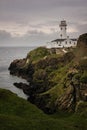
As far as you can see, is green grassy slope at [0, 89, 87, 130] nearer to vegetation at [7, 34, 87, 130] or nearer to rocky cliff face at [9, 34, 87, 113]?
vegetation at [7, 34, 87, 130]

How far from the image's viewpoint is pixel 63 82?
9919 centimetres

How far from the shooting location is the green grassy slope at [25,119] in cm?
4608

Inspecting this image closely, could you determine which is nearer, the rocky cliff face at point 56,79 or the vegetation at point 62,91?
the vegetation at point 62,91

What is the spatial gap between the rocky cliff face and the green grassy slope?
79.9ft

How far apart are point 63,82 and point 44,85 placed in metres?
17.5

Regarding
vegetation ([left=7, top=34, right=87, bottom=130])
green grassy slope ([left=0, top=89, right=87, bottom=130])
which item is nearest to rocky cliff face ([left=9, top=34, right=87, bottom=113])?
vegetation ([left=7, top=34, right=87, bottom=130])

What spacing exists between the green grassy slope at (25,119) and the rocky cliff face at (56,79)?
2434 centimetres

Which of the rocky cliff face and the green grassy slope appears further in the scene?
the rocky cliff face

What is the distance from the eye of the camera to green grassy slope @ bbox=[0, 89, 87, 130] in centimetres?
4608

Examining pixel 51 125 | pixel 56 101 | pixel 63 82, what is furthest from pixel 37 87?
pixel 51 125

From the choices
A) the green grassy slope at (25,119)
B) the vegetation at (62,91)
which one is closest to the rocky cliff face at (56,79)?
the vegetation at (62,91)

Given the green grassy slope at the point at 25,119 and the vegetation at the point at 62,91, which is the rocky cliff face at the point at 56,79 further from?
the green grassy slope at the point at 25,119

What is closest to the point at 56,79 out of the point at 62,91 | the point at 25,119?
the point at 62,91

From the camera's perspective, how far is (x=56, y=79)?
4555 inches
